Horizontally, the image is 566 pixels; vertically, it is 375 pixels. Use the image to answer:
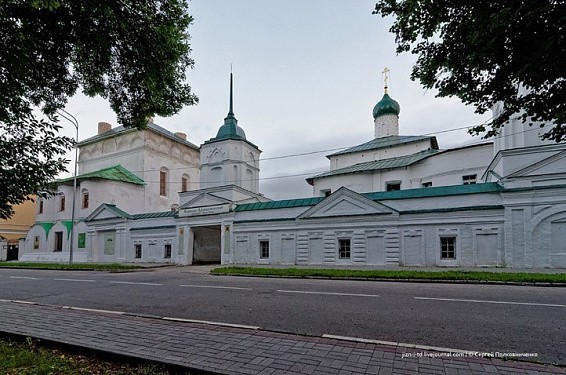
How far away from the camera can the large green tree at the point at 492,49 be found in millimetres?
4371

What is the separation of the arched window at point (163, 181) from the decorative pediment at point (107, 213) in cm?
822

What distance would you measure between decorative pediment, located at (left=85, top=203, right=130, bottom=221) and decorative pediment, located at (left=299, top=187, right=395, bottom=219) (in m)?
16.5

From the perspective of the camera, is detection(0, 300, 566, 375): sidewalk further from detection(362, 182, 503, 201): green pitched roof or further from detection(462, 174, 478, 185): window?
detection(462, 174, 478, 185): window

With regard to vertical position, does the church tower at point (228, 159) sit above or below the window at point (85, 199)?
above

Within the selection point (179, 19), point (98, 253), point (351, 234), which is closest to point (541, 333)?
point (179, 19)

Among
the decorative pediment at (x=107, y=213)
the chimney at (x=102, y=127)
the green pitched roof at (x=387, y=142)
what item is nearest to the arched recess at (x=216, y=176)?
the decorative pediment at (x=107, y=213)

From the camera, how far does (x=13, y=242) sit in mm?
37531

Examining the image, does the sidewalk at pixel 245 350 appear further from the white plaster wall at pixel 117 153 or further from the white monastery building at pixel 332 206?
the white plaster wall at pixel 117 153

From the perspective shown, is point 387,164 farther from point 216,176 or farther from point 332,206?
point 216,176

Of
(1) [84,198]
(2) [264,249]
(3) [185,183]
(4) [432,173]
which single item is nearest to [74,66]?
(2) [264,249]

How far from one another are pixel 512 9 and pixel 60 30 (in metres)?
6.81

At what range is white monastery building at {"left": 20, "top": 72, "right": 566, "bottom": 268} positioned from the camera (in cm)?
1644

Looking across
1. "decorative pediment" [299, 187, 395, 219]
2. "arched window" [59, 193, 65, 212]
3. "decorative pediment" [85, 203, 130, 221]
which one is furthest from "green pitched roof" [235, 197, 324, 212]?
"arched window" [59, 193, 65, 212]

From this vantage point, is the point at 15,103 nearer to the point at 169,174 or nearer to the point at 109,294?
the point at 109,294
